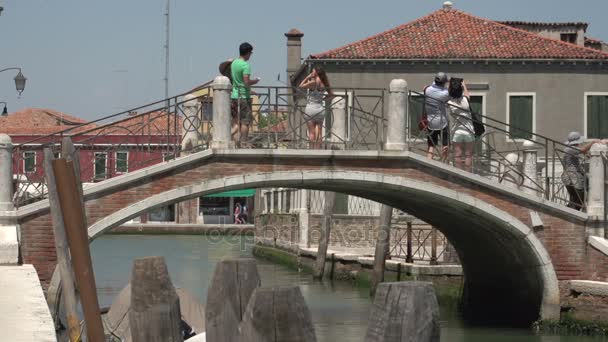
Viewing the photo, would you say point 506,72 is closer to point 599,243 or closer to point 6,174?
point 599,243

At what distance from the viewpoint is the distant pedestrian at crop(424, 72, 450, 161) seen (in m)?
15.2

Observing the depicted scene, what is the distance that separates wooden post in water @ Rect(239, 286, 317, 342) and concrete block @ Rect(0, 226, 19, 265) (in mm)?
8011

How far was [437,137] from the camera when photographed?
15.5 meters

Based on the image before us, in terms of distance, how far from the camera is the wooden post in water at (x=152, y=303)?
7.55 m

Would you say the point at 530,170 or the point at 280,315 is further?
the point at 530,170

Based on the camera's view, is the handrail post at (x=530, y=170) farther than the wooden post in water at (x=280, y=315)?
Yes

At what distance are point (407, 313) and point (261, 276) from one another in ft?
77.4

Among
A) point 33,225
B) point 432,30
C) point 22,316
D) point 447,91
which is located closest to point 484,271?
point 447,91

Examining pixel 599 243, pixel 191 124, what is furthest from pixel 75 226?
pixel 599 243

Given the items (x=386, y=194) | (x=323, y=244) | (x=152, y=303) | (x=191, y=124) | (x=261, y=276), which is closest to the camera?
(x=152, y=303)

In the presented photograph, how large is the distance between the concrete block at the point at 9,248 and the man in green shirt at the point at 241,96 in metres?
2.76

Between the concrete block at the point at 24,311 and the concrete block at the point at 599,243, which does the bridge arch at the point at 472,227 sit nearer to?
the concrete block at the point at 599,243

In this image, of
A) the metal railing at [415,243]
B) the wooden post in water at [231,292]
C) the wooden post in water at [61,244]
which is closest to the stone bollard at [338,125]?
the metal railing at [415,243]

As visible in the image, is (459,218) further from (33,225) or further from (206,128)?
(33,225)
